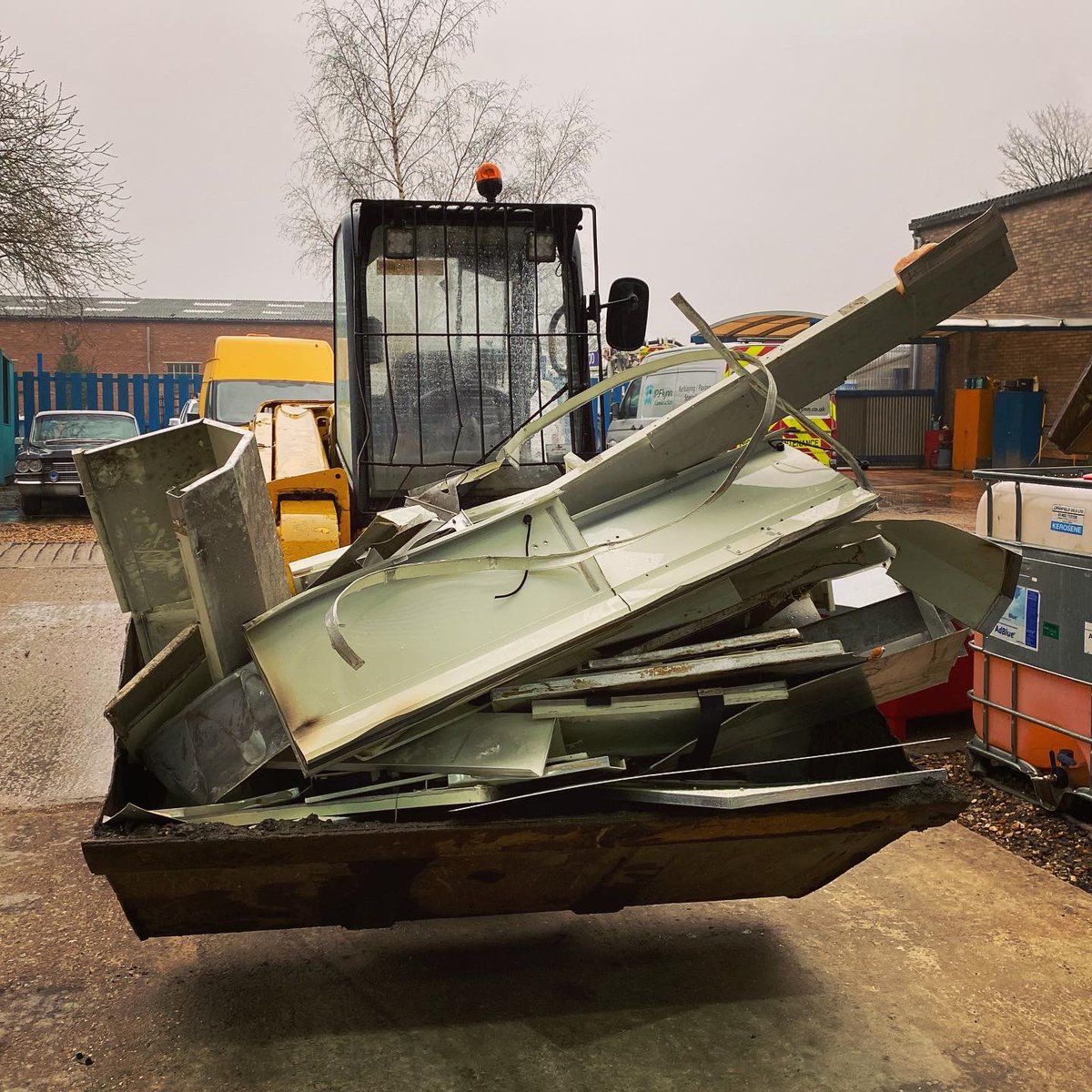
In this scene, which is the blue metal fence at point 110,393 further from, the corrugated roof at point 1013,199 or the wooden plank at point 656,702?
the wooden plank at point 656,702

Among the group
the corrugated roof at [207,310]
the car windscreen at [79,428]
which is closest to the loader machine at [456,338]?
the car windscreen at [79,428]

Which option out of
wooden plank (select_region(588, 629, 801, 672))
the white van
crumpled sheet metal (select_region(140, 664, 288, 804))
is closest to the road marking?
the white van

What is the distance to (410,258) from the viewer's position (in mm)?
5930

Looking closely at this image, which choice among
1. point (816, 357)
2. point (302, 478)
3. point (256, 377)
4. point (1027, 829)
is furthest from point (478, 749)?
point (256, 377)

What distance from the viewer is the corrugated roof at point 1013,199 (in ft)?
80.2

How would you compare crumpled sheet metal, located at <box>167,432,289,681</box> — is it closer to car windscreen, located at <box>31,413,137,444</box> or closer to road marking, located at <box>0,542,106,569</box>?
road marking, located at <box>0,542,106,569</box>

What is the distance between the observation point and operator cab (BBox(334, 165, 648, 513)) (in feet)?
18.9

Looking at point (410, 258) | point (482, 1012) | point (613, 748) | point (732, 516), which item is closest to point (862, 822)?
point (613, 748)

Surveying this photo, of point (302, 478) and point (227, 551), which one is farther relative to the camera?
point (302, 478)

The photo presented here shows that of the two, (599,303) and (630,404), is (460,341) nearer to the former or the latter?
(599,303)

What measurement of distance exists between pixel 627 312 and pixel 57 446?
1492 cm

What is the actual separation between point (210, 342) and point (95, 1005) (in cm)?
4863

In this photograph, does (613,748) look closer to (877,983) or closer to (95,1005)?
(877,983)

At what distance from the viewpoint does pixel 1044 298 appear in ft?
85.9
